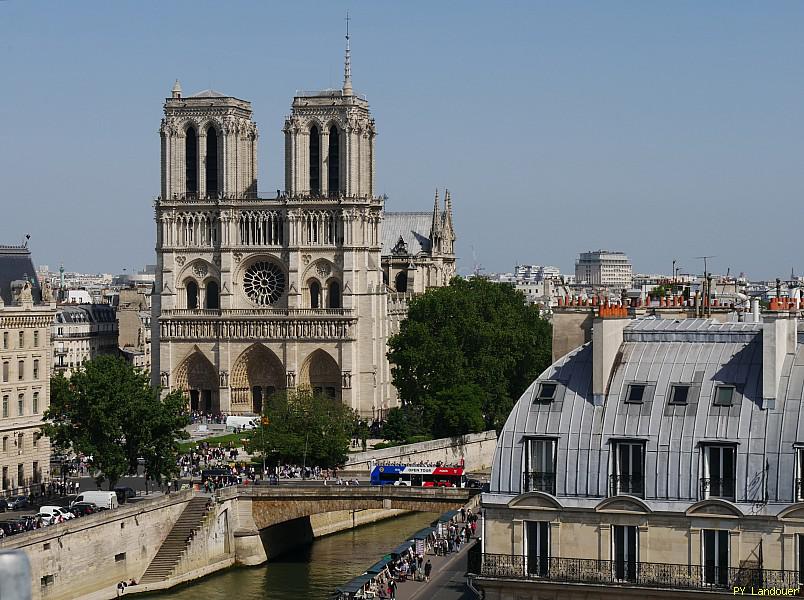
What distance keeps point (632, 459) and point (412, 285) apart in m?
102

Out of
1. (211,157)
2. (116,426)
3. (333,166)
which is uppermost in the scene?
(211,157)

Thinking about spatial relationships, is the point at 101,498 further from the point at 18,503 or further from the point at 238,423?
the point at 238,423

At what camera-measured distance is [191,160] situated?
380 ft

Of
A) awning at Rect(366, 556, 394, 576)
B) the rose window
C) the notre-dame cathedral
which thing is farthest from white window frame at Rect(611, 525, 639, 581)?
the rose window

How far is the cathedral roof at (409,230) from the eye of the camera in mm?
140750

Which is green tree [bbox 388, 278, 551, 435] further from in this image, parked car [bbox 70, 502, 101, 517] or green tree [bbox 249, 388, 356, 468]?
parked car [bbox 70, 502, 101, 517]

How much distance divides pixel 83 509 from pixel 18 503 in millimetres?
4787

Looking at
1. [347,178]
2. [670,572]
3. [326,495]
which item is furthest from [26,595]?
Result: [347,178]

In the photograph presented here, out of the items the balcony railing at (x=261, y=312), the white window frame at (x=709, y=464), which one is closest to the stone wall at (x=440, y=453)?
the balcony railing at (x=261, y=312)

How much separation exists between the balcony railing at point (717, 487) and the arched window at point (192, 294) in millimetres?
86514

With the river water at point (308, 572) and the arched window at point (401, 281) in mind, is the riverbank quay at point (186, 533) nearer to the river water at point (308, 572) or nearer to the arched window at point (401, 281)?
→ the river water at point (308, 572)

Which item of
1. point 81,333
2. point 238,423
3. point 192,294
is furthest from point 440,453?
point 81,333

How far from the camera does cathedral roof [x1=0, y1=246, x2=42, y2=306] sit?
71.2m

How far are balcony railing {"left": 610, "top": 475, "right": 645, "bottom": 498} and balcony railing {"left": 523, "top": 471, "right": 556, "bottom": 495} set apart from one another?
3.57 ft
